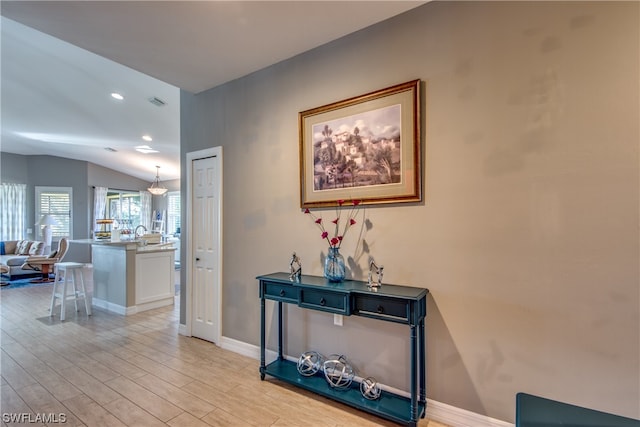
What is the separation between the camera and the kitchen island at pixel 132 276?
14.6 feet

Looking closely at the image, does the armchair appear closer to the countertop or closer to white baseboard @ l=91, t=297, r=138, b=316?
white baseboard @ l=91, t=297, r=138, b=316

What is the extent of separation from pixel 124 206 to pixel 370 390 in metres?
10.9

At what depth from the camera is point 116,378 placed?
258cm

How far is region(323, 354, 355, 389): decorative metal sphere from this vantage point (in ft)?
7.50

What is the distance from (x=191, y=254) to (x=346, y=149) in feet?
7.73

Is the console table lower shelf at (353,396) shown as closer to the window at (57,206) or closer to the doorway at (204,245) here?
the doorway at (204,245)

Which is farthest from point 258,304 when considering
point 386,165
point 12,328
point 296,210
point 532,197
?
point 12,328

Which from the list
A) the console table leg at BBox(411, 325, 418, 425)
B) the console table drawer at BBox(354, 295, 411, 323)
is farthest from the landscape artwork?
the console table leg at BBox(411, 325, 418, 425)

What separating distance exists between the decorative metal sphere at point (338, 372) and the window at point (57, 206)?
9.69 metres

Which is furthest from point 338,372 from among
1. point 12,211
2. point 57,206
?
point 12,211

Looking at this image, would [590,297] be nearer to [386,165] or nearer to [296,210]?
[386,165]

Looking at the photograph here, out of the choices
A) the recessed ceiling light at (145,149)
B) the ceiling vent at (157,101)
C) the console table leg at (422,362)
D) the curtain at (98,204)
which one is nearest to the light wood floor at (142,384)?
the console table leg at (422,362)

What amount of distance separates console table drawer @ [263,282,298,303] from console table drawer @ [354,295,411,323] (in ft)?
1.78

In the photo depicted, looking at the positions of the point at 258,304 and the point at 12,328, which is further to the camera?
the point at 12,328
